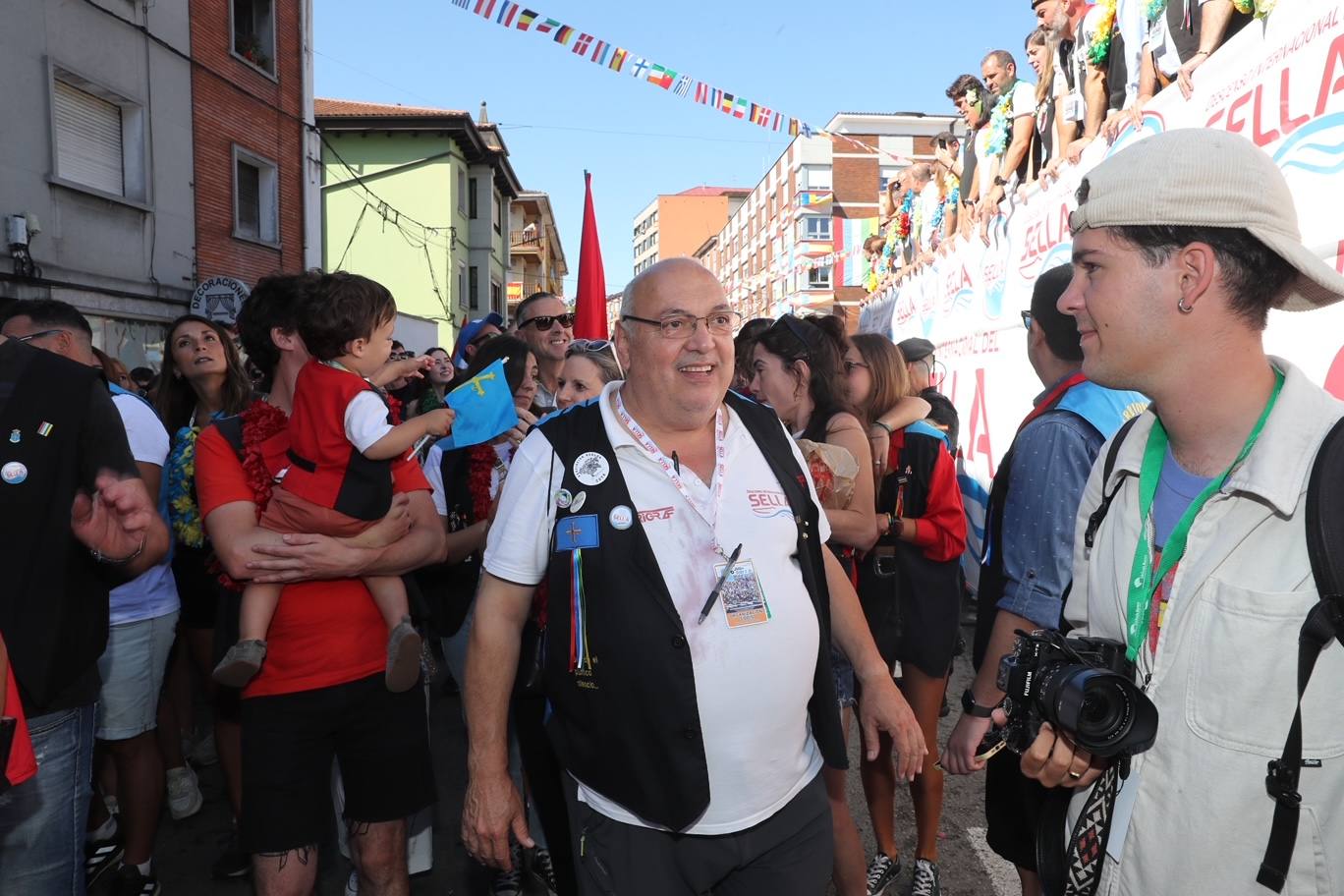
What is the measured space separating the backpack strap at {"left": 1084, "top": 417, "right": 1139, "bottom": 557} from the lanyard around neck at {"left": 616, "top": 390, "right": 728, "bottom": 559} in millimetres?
823

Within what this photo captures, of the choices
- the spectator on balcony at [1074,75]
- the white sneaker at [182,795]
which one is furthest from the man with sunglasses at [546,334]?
the spectator on balcony at [1074,75]

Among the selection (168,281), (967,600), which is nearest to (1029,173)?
(967,600)

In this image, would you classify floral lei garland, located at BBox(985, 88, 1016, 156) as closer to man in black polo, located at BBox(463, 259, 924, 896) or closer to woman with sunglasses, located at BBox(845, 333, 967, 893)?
woman with sunglasses, located at BBox(845, 333, 967, 893)

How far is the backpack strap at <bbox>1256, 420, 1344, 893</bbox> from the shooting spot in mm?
1305

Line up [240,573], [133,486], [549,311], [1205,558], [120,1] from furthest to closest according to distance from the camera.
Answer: [120,1], [549,311], [240,573], [133,486], [1205,558]

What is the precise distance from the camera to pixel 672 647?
77.0 inches

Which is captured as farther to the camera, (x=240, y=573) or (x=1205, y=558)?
(x=240, y=573)

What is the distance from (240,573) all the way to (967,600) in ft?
21.2

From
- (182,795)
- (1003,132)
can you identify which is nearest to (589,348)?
(182,795)

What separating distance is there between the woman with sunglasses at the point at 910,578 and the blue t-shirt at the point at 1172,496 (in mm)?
1800

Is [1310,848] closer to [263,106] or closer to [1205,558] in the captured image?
[1205,558]

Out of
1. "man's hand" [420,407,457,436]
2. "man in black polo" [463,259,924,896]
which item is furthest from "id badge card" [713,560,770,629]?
"man's hand" [420,407,457,436]

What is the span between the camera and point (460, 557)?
3438 mm

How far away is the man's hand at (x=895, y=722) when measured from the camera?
2162 millimetres
